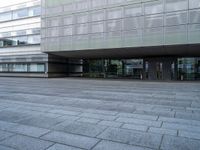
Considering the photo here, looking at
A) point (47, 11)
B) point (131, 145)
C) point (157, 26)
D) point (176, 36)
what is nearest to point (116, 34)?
point (157, 26)

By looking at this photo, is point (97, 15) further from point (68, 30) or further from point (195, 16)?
point (195, 16)

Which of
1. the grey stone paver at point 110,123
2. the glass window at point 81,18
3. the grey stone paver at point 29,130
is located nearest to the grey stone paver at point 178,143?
the grey stone paver at point 110,123

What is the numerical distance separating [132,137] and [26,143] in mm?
2438

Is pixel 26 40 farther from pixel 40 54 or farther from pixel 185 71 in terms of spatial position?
pixel 185 71

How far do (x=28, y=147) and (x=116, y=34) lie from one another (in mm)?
20847

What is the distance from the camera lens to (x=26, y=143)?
4262 mm

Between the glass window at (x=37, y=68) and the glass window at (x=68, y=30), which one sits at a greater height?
the glass window at (x=68, y=30)

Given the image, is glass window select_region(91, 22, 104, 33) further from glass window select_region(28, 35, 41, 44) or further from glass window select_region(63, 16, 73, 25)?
glass window select_region(28, 35, 41, 44)

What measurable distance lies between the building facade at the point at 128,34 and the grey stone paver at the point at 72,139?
18.5 m

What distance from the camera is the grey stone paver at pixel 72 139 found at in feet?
13.8

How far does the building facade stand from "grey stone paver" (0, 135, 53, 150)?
62.9ft

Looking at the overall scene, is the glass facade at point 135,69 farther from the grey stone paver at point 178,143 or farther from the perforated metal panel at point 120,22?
the grey stone paver at point 178,143

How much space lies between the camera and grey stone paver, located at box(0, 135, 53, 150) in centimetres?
405

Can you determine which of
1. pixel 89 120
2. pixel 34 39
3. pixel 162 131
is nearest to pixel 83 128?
pixel 89 120
